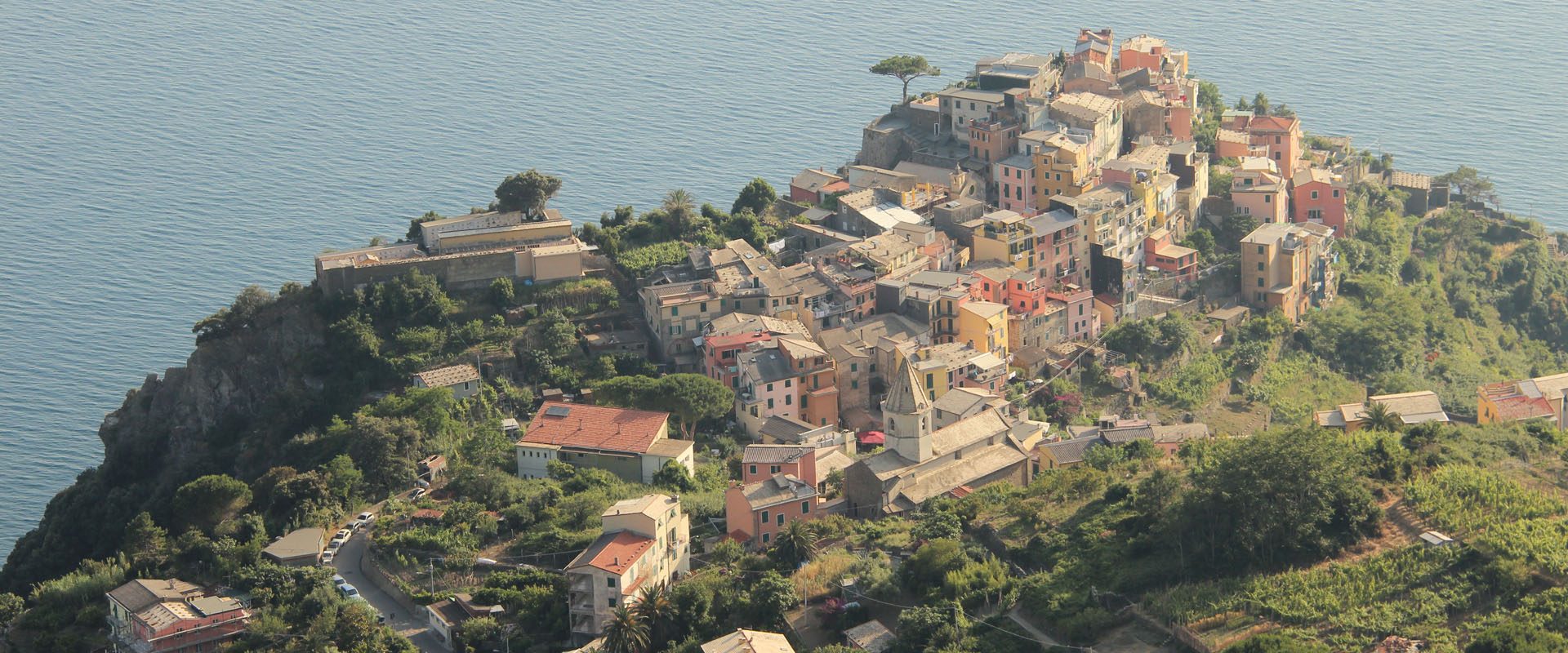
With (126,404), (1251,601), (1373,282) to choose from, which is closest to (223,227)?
(126,404)

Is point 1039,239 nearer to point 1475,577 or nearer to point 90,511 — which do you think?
point 1475,577

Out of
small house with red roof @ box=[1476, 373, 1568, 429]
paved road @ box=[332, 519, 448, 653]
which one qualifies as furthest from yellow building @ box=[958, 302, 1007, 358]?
paved road @ box=[332, 519, 448, 653]

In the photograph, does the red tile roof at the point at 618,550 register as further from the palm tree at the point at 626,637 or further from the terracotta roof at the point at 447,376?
the terracotta roof at the point at 447,376

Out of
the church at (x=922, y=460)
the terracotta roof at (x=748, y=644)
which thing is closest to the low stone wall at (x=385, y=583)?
the terracotta roof at (x=748, y=644)

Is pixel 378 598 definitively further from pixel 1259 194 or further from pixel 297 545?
pixel 1259 194

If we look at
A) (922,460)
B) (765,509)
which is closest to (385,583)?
(765,509)

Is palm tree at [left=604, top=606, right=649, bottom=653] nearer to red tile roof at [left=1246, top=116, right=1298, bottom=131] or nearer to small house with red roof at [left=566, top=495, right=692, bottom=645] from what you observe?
small house with red roof at [left=566, top=495, right=692, bottom=645]
